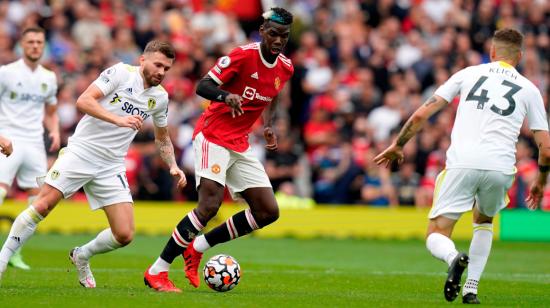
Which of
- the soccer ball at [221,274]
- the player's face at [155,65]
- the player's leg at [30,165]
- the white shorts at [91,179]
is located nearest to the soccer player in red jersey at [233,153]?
the soccer ball at [221,274]

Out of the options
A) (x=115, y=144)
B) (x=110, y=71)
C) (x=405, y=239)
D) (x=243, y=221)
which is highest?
(x=110, y=71)

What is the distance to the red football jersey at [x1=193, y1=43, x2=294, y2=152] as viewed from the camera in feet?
37.1

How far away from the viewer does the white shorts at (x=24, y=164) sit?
47.2ft

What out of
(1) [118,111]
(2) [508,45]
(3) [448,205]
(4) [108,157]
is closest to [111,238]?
(4) [108,157]

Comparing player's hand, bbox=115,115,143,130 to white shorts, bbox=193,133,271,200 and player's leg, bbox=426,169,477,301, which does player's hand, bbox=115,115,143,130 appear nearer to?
white shorts, bbox=193,133,271,200

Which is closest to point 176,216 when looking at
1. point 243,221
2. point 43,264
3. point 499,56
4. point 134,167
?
point 134,167

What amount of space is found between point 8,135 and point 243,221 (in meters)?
4.34

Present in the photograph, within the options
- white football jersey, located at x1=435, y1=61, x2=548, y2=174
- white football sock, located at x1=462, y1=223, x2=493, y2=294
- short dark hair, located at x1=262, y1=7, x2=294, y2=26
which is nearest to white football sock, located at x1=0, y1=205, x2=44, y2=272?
short dark hair, located at x1=262, y1=7, x2=294, y2=26

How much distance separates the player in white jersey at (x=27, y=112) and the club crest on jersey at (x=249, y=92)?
3.97 meters

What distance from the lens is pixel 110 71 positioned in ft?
36.1

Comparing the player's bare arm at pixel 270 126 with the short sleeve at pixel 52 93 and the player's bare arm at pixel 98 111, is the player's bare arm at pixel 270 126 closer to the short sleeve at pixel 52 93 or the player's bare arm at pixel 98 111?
the player's bare arm at pixel 98 111

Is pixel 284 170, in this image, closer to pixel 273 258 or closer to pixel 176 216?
pixel 176 216

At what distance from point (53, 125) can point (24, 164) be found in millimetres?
651

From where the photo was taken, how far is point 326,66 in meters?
25.1
